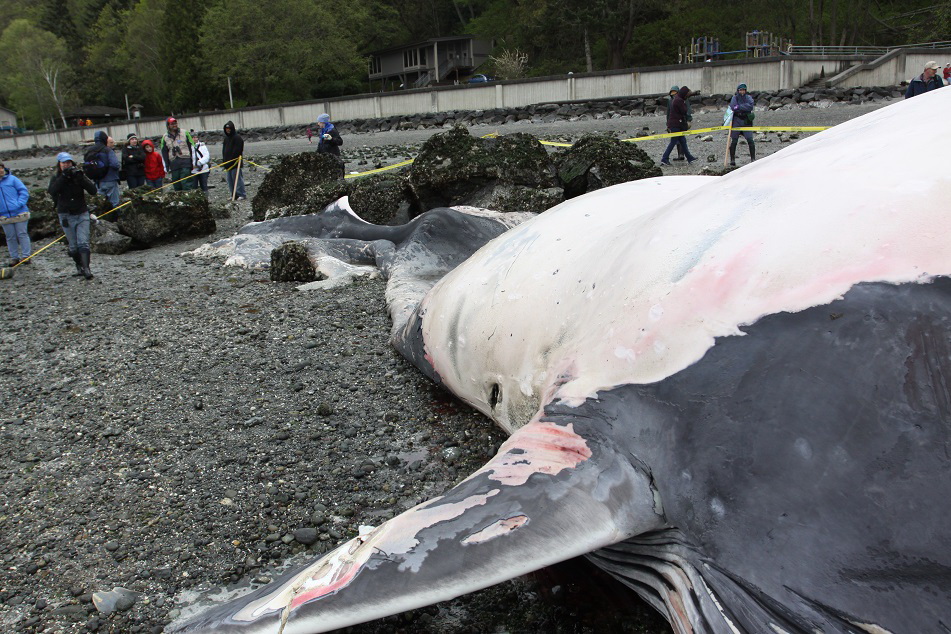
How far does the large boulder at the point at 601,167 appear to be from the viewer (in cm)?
805

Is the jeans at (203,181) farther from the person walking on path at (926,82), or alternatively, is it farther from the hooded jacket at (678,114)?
the person walking on path at (926,82)

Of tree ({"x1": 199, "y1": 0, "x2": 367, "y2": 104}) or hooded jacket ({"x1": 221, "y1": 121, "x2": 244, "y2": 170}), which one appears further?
tree ({"x1": 199, "y1": 0, "x2": 367, "y2": 104})

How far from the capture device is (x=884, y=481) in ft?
5.50

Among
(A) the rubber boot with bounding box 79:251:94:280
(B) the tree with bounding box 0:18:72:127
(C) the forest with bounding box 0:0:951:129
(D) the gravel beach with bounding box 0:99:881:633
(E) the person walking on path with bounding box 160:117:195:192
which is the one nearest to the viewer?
(D) the gravel beach with bounding box 0:99:881:633

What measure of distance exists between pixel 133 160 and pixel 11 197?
148 inches

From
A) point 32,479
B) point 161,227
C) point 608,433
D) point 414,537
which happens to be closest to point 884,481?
point 608,433

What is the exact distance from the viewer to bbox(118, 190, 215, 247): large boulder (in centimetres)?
1016

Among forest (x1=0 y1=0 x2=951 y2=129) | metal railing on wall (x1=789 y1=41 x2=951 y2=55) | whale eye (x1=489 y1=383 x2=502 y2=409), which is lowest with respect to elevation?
whale eye (x1=489 y1=383 x2=502 y2=409)

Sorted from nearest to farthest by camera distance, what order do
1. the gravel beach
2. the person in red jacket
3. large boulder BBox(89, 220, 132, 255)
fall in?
1. the gravel beach
2. large boulder BBox(89, 220, 132, 255)
3. the person in red jacket

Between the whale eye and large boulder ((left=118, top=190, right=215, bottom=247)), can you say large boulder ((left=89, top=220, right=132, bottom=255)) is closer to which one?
large boulder ((left=118, top=190, right=215, bottom=247))

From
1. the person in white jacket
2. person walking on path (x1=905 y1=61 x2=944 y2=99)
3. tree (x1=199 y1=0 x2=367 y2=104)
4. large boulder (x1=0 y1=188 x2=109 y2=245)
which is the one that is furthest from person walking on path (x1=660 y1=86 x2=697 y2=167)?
tree (x1=199 y1=0 x2=367 y2=104)

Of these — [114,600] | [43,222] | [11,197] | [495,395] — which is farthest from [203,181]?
[114,600]

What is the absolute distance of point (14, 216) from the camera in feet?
31.9

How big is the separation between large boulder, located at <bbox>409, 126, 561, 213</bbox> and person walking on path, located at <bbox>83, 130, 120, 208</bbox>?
687cm
